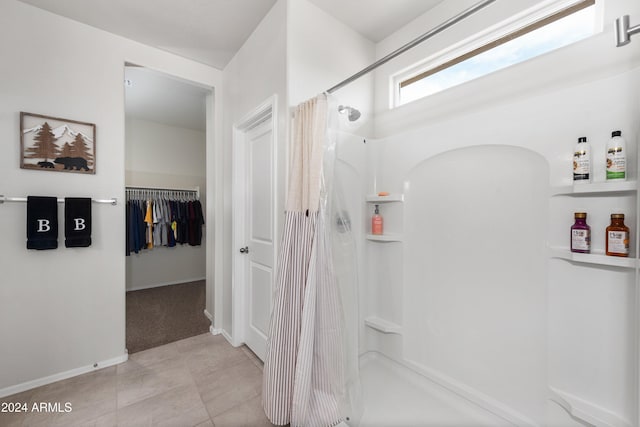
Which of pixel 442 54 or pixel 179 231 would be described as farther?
pixel 179 231

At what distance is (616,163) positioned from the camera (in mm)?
1111

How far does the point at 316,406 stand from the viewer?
56.9 inches

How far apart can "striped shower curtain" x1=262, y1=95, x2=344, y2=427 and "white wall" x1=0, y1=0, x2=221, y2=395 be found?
159 centimetres

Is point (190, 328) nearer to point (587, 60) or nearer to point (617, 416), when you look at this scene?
point (617, 416)

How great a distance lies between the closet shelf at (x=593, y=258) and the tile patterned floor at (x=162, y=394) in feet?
5.94

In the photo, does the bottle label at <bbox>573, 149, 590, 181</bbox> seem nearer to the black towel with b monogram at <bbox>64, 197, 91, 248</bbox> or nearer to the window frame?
the window frame

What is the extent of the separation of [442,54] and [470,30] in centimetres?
20

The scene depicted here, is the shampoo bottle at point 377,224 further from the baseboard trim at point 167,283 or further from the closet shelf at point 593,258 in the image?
the baseboard trim at point 167,283

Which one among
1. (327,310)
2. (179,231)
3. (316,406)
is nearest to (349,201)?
(327,310)

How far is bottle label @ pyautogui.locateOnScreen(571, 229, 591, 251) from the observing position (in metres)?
1.19

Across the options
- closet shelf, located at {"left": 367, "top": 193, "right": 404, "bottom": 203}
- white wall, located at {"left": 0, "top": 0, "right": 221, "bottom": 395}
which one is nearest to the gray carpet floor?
white wall, located at {"left": 0, "top": 0, "right": 221, "bottom": 395}

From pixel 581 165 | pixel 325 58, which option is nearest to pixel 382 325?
pixel 581 165

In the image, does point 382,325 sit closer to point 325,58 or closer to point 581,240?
point 581,240

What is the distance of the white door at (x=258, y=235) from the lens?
2.13 meters
